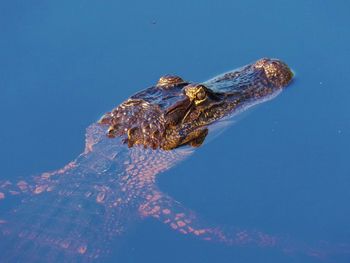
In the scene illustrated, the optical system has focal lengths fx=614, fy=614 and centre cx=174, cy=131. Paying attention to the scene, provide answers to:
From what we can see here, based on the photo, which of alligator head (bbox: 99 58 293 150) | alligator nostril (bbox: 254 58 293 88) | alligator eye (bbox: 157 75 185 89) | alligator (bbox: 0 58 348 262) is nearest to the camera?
alligator (bbox: 0 58 348 262)

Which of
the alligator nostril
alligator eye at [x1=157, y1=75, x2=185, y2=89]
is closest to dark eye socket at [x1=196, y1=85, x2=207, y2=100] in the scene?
alligator eye at [x1=157, y1=75, x2=185, y2=89]

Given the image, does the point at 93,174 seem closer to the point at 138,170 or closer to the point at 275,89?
the point at 138,170

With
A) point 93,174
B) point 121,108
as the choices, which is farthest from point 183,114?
point 93,174

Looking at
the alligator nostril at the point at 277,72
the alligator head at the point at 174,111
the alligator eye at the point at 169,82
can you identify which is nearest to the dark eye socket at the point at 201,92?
the alligator head at the point at 174,111

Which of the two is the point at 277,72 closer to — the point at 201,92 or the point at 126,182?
the point at 201,92

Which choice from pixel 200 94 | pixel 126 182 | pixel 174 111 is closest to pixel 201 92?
pixel 200 94

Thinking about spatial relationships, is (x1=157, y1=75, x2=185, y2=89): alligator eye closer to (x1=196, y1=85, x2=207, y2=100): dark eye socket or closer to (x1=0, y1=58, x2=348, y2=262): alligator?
(x1=0, y1=58, x2=348, y2=262): alligator
